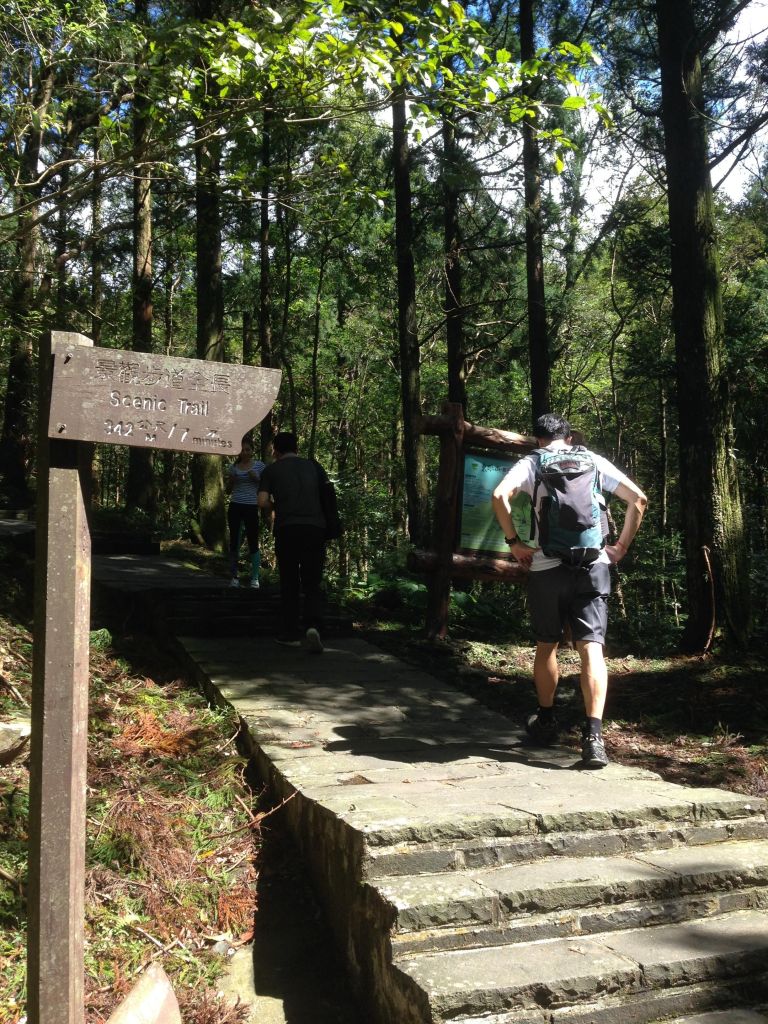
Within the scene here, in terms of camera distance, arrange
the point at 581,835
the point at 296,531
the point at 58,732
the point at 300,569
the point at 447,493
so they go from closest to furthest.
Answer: the point at 58,732 → the point at 581,835 → the point at 296,531 → the point at 300,569 → the point at 447,493

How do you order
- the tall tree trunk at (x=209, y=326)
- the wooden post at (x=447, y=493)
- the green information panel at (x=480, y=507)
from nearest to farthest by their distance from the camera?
1. the wooden post at (x=447, y=493)
2. the green information panel at (x=480, y=507)
3. the tall tree trunk at (x=209, y=326)

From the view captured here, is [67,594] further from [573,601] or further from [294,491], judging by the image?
[294,491]

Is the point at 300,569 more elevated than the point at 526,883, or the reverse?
the point at 300,569

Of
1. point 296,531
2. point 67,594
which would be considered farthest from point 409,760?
point 296,531

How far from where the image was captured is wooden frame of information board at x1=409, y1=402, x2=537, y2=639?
8.23m

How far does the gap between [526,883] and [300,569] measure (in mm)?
4397

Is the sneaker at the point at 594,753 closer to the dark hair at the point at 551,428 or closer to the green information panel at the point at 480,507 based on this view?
the dark hair at the point at 551,428

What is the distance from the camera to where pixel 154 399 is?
2.98 meters

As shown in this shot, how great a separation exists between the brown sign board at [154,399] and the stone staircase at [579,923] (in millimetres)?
1907

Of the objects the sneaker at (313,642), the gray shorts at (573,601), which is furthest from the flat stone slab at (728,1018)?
the sneaker at (313,642)

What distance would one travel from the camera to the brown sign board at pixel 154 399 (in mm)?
2863

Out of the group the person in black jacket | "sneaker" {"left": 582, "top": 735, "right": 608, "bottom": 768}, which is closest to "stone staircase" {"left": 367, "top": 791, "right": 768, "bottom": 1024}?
"sneaker" {"left": 582, "top": 735, "right": 608, "bottom": 768}

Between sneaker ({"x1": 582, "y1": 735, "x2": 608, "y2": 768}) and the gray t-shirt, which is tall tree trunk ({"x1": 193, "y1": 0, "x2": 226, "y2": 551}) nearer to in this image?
the gray t-shirt

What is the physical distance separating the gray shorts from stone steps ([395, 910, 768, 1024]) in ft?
5.82
